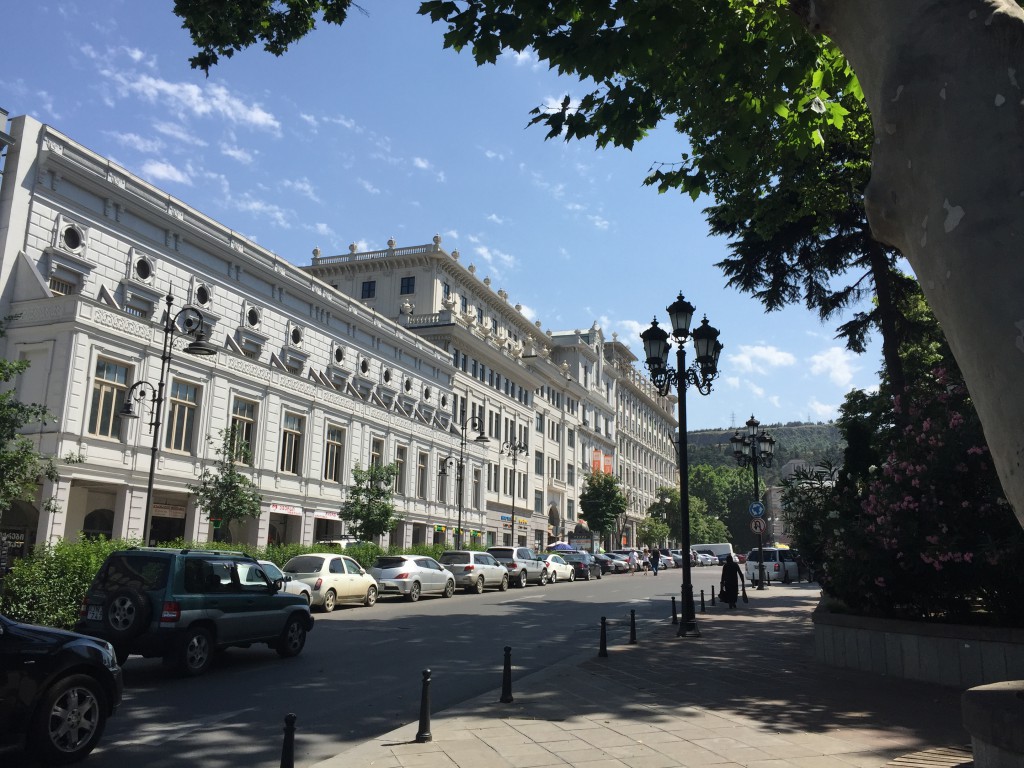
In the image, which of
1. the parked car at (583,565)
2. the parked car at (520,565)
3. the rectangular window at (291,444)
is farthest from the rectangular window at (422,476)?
the parked car at (520,565)

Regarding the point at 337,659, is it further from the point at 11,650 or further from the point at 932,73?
the point at 932,73

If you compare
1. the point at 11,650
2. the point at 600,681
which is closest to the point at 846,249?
the point at 600,681

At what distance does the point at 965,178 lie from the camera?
11.2 feet

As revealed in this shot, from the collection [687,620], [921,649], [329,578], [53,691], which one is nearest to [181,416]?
[329,578]

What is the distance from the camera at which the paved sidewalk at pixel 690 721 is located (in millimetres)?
6688

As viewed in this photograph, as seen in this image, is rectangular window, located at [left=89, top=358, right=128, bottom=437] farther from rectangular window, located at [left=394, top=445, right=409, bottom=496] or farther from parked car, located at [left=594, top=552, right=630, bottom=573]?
parked car, located at [left=594, top=552, right=630, bottom=573]

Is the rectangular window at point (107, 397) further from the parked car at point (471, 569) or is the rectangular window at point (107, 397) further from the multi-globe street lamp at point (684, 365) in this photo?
the multi-globe street lamp at point (684, 365)

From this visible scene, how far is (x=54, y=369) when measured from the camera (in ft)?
83.0

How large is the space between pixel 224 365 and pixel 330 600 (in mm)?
14287

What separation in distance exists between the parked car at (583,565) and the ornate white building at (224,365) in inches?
384

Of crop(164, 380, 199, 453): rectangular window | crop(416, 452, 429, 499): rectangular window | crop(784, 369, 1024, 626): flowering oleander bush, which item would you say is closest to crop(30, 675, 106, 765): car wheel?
crop(784, 369, 1024, 626): flowering oleander bush

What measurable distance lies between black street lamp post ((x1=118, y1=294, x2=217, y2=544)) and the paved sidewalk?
43.1 feet

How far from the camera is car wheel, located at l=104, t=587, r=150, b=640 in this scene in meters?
10.5

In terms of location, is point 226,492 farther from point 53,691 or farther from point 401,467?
point 53,691
